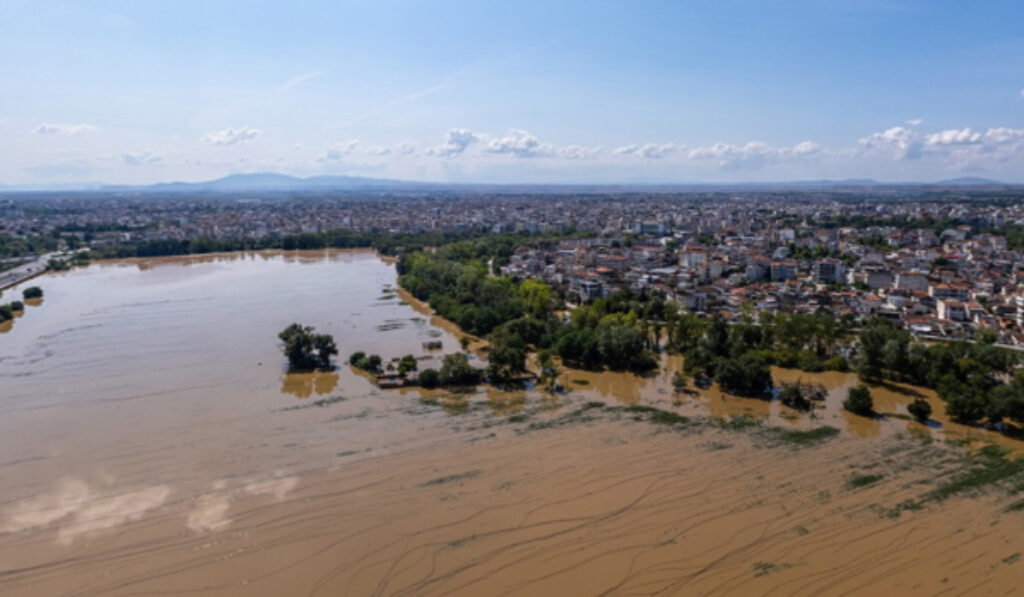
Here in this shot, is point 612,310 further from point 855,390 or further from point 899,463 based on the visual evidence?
point 899,463

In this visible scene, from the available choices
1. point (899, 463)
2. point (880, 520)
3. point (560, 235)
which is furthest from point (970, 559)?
point (560, 235)

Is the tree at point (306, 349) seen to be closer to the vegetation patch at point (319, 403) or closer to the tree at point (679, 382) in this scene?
the vegetation patch at point (319, 403)

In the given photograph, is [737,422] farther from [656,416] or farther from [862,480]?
[862,480]

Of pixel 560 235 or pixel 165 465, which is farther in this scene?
pixel 560 235

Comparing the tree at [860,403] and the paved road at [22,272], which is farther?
the paved road at [22,272]

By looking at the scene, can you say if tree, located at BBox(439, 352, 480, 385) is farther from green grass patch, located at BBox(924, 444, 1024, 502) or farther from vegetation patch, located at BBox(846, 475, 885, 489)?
green grass patch, located at BBox(924, 444, 1024, 502)

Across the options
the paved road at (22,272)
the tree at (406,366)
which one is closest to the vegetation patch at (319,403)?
the tree at (406,366)
